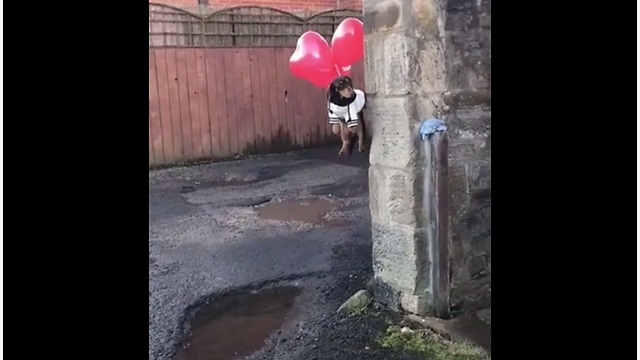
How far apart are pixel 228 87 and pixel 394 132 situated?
7049 millimetres

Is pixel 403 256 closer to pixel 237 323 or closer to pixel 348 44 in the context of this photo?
pixel 237 323

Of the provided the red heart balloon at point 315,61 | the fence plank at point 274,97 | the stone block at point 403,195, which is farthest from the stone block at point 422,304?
the fence plank at point 274,97

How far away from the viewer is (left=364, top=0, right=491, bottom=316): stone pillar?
3242 mm

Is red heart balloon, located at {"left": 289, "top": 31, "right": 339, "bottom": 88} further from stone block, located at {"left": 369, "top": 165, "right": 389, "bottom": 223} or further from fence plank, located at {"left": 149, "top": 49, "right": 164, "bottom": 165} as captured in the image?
fence plank, located at {"left": 149, "top": 49, "right": 164, "bottom": 165}

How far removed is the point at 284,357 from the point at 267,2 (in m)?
8.91

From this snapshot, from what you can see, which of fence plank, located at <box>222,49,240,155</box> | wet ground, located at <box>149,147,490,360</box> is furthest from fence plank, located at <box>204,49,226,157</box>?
wet ground, located at <box>149,147,490,360</box>

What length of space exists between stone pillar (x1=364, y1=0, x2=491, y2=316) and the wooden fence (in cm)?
662

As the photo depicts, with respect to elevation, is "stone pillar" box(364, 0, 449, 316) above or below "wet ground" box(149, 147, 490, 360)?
above

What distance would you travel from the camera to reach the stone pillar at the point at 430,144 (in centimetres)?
324

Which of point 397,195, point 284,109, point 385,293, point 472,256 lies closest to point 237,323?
point 385,293

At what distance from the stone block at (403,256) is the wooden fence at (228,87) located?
648 cm

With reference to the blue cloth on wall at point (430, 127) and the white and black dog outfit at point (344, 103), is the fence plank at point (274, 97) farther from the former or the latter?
the blue cloth on wall at point (430, 127)
